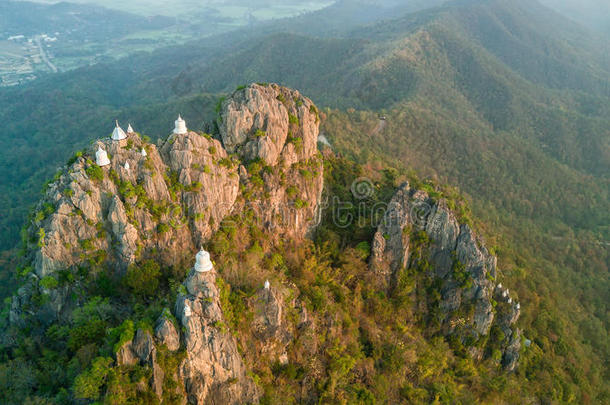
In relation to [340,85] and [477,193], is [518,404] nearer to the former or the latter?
[477,193]

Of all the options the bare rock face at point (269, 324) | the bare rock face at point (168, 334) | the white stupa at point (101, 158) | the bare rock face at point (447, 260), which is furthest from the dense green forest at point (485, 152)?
the white stupa at point (101, 158)

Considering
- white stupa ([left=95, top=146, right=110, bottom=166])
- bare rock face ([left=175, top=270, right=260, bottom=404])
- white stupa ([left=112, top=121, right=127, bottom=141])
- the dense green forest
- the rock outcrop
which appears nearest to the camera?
bare rock face ([left=175, top=270, right=260, bottom=404])

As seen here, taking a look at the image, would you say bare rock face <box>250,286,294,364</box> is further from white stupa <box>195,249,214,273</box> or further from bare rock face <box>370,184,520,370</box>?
bare rock face <box>370,184,520,370</box>

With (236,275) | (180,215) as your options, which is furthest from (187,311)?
(180,215)

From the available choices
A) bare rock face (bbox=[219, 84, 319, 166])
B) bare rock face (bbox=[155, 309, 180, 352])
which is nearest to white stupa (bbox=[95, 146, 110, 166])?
bare rock face (bbox=[219, 84, 319, 166])

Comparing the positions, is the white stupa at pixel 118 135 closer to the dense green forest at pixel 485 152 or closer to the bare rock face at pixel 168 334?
the bare rock face at pixel 168 334

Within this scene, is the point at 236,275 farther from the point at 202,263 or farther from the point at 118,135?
the point at 118,135

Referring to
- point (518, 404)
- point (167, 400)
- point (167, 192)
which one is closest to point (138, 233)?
point (167, 192)
